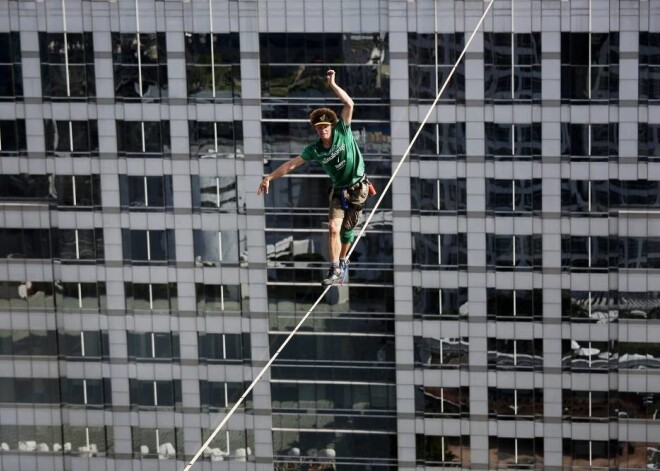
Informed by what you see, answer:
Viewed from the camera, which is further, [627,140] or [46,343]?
[46,343]

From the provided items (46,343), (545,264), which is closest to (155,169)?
(46,343)

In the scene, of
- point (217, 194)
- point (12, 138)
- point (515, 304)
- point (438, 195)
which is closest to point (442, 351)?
point (515, 304)

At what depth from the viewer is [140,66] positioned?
136ft

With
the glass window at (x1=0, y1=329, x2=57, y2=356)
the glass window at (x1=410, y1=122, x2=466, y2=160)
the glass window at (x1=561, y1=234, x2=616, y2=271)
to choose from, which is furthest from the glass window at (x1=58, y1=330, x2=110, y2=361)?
the glass window at (x1=561, y1=234, x2=616, y2=271)

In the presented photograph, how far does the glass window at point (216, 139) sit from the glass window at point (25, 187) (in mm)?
4434

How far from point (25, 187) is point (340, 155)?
77.9ft

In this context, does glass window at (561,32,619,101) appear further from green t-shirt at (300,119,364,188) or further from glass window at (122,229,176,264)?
green t-shirt at (300,119,364,188)

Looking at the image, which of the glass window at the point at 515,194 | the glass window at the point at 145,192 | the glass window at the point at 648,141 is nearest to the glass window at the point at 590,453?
the glass window at the point at 515,194

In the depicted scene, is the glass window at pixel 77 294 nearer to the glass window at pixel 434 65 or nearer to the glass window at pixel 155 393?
the glass window at pixel 155 393

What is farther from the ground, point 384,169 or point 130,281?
point 384,169

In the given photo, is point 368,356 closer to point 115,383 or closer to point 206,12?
point 115,383

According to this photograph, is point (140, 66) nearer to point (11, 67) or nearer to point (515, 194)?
point (11, 67)

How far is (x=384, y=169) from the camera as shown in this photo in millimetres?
41156

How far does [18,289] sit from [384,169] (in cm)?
1153
